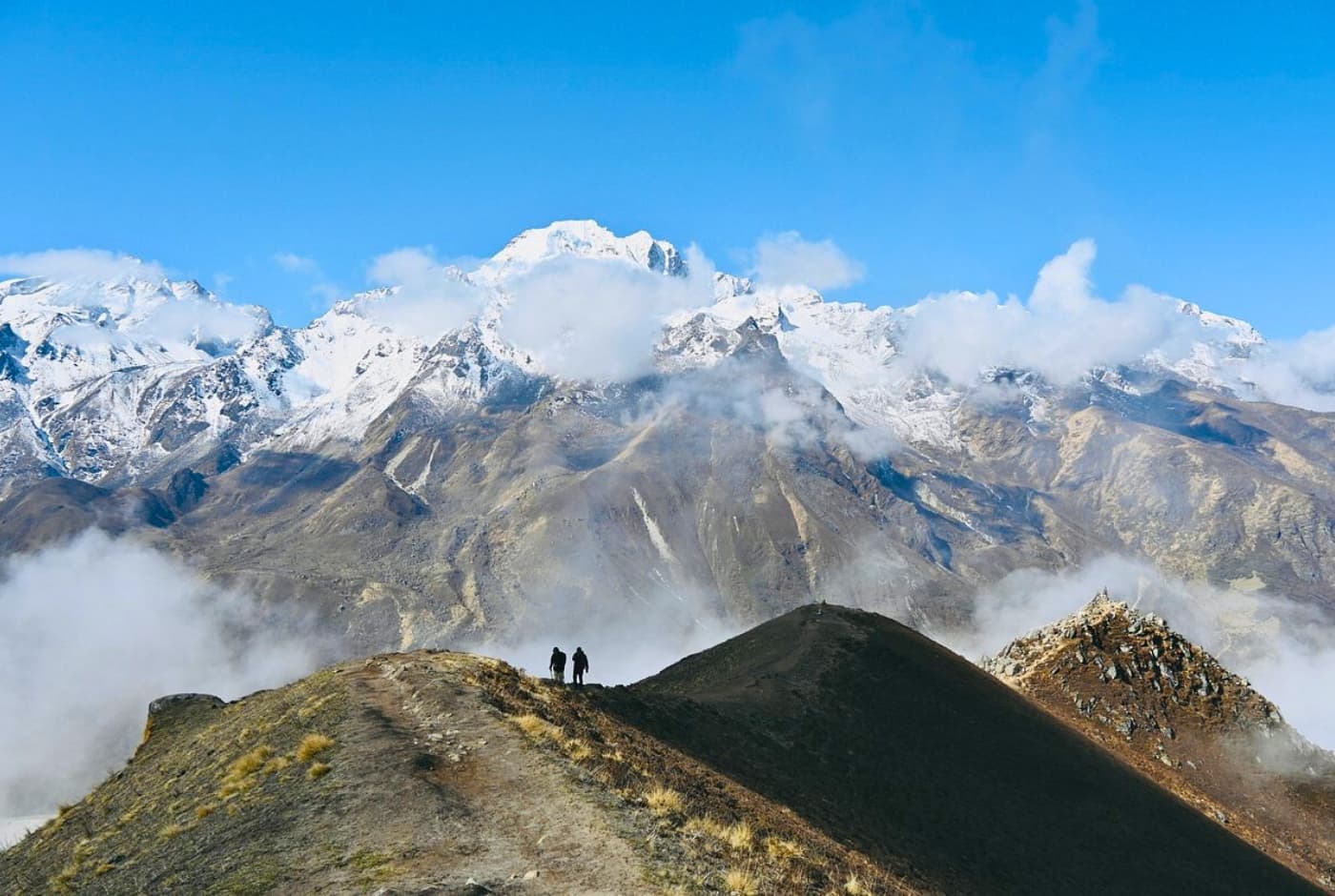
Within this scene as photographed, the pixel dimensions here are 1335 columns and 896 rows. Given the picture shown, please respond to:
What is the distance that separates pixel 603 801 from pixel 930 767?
A: 4965cm

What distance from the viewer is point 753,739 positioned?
61.9 metres

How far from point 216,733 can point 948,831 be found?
44.5m

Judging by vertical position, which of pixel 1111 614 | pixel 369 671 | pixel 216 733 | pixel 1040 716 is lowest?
pixel 216 733

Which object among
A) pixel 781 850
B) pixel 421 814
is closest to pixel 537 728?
pixel 421 814

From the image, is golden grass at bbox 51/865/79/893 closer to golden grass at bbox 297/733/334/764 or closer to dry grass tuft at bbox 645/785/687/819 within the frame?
golden grass at bbox 297/733/334/764

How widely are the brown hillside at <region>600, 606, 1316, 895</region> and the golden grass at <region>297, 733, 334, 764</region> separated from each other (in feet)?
71.1

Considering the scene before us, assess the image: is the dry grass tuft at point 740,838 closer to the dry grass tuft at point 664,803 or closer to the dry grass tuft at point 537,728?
the dry grass tuft at point 664,803

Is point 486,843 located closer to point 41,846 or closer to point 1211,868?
point 41,846

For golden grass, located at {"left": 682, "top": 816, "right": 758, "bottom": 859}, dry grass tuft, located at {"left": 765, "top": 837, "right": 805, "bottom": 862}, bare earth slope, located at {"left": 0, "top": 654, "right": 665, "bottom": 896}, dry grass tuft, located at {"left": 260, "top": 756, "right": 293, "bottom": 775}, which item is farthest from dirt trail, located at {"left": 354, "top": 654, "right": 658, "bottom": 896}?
dry grass tuft, located at {"left": 765, "top": 837, "right": 805, "bottom": 862}

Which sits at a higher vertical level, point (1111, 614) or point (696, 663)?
point (1111, 614)

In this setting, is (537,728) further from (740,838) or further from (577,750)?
(740,838)

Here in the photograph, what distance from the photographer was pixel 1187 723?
106 metres

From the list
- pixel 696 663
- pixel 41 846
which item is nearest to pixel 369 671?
pixel 41 846

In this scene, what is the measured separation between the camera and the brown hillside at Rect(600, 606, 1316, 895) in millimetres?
56375
